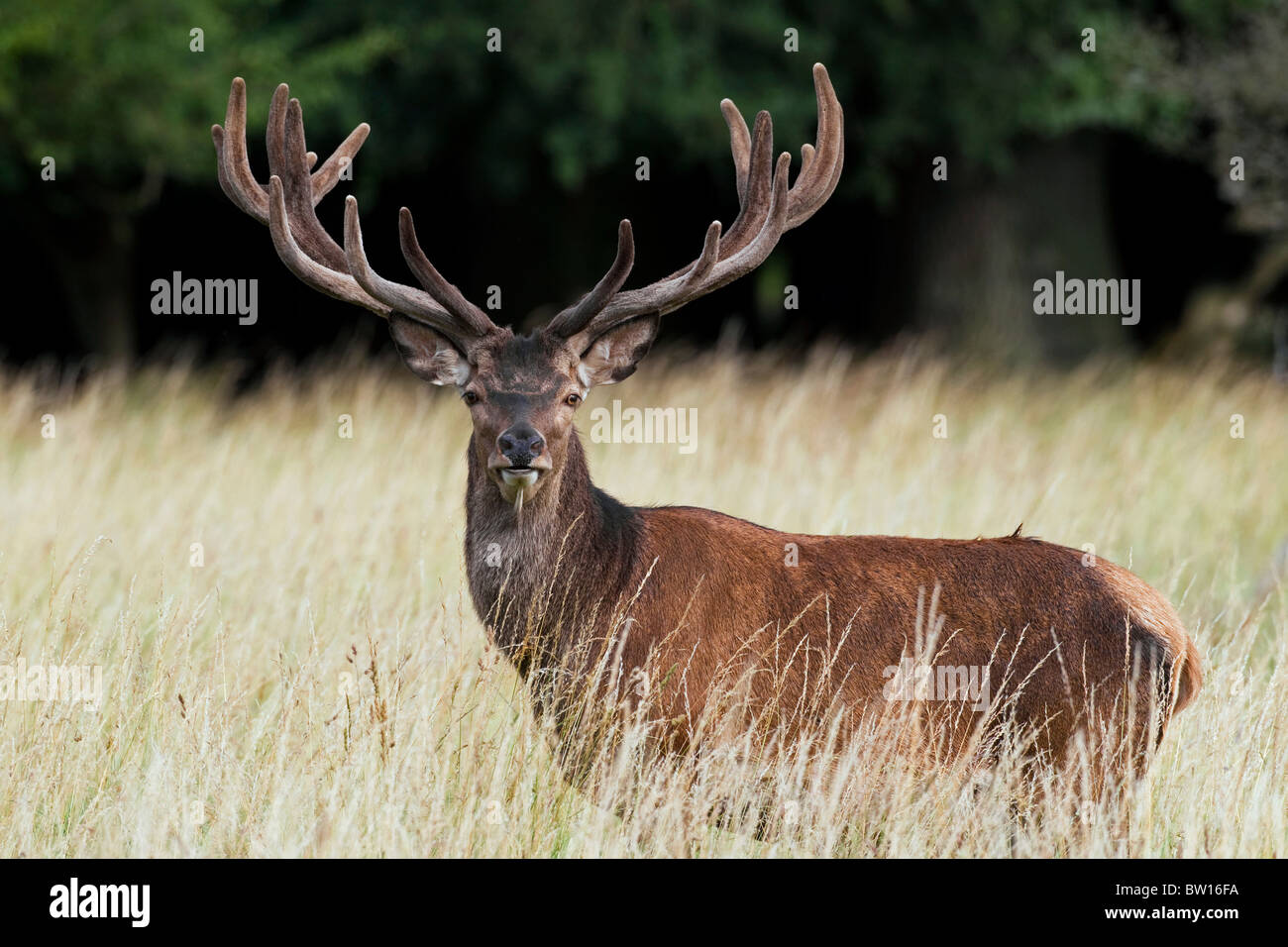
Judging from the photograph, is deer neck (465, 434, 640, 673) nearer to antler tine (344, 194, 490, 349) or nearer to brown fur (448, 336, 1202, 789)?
brown fur (448, 336, 1202, 789)

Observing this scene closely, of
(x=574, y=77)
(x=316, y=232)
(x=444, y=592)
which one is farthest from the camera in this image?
(x=574, y=77)

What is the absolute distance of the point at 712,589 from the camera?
5023mm

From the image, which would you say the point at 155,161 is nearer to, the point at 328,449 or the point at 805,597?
the point at 328,449

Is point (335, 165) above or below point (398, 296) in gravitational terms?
above

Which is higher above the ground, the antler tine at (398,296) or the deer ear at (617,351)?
the antler tine at (398,296)

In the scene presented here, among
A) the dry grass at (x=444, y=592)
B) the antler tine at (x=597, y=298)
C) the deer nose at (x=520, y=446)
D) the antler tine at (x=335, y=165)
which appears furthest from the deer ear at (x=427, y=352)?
the antler tine at (x=335, y=165)

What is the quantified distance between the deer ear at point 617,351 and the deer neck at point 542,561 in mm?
418

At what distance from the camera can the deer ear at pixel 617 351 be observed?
542 centimetres

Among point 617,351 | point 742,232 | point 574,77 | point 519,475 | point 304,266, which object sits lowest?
point 519,475

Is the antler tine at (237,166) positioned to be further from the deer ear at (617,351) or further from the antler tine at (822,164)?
the antler tine at (822,164)

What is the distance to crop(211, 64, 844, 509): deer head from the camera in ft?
16.6

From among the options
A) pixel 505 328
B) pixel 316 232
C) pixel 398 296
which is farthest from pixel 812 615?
pixel 316 232

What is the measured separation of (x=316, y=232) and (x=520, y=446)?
1325 millimetres

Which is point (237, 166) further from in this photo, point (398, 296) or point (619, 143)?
point (619, 143)
